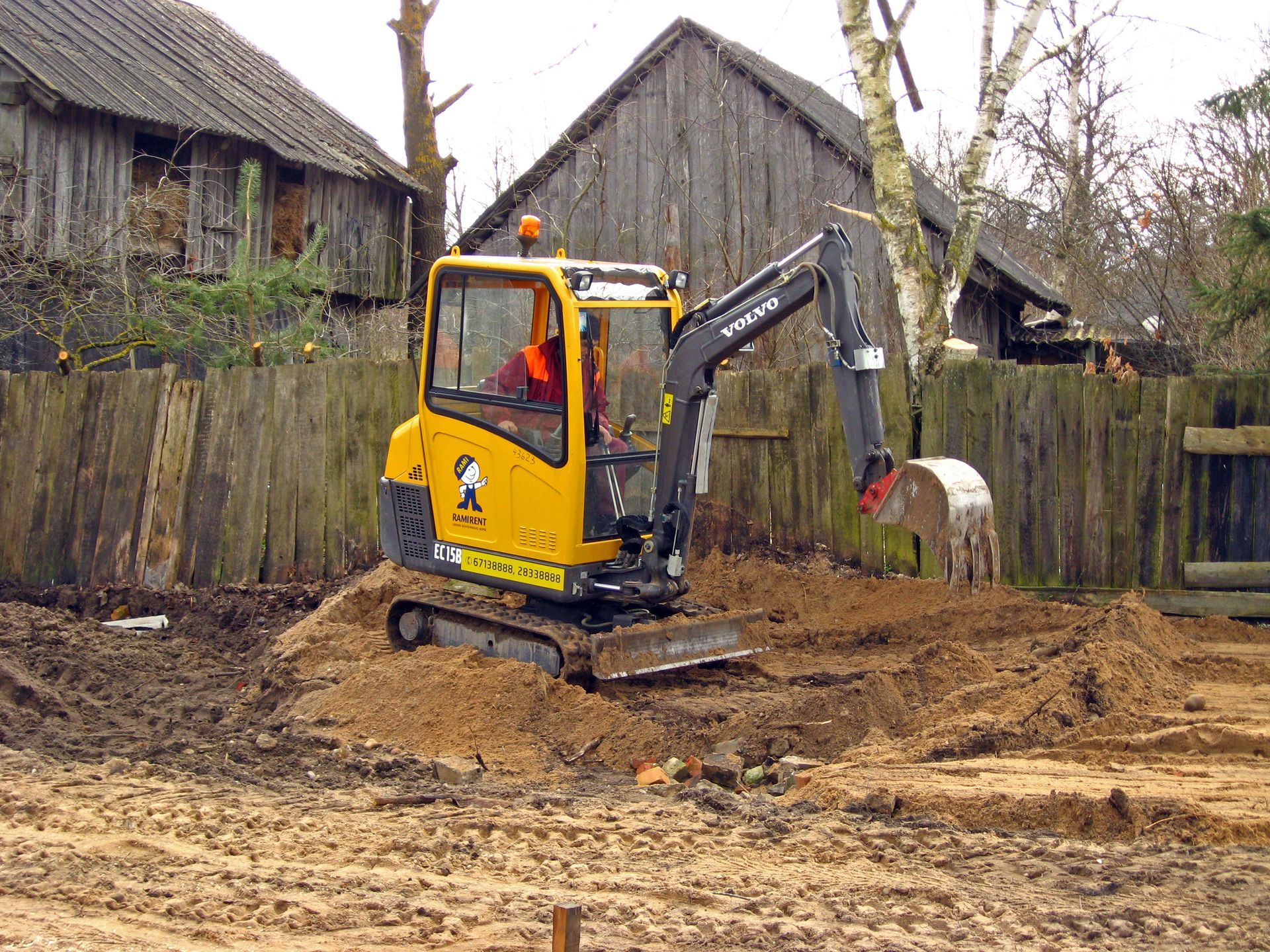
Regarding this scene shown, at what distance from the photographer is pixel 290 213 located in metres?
20.8

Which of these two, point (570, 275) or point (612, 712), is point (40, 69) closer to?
point (570, 275)

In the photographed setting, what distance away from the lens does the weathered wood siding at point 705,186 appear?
661 inches

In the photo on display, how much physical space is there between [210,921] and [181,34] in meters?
21.2

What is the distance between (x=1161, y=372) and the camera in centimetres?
1684

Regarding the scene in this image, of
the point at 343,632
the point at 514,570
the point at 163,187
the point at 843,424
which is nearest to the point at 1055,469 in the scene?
the point at 843,424

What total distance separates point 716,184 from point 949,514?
1239cm

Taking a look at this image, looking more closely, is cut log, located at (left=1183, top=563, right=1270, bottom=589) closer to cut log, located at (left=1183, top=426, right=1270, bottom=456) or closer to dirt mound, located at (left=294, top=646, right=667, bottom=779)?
cut log, located at (left=1183, top=426, right=1270, bottom=456)

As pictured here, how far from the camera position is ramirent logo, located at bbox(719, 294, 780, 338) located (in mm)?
6922

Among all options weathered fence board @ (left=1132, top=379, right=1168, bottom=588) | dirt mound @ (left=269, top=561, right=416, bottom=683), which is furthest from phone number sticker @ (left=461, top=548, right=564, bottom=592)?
weathered fence board @ (left=1132, top=379, right=1168, bottom=588)

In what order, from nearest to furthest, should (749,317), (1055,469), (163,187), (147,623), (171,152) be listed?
(749,317) → (1055,469) → (147,623) → (163,187) → (171,152)

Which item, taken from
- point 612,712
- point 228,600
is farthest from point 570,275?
point 228,600

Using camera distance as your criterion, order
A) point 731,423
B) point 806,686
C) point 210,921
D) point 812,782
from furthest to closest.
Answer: point 731,423 → point 806,686 → point 812,782 → point 210,921

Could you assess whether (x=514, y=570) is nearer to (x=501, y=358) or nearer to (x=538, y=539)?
(x=538, y=539)

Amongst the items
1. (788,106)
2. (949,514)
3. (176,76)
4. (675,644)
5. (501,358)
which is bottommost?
(675,644)
